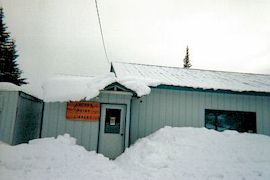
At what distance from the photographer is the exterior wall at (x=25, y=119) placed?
33.3 ft

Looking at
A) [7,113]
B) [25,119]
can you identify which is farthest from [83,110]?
[25,119]

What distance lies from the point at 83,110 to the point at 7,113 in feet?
9.27

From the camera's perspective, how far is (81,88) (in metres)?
10.4

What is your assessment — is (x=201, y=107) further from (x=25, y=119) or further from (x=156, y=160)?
(x=25, y=119)

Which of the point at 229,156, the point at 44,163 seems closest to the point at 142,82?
the point at 229,156

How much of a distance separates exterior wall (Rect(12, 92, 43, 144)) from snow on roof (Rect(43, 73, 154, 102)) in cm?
117

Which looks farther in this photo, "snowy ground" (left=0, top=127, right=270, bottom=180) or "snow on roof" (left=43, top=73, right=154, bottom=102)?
"snow on roof" (left=43, top=73, right=154, bottom=102)

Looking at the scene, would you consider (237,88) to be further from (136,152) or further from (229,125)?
(136,152)

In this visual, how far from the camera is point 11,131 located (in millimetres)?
9547

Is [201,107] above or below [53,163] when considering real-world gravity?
above

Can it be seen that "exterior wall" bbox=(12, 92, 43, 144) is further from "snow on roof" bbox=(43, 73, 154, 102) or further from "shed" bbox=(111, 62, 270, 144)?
"shed" bbox=(111, 62, 270, 144)

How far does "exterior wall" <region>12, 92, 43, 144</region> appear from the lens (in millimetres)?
10161

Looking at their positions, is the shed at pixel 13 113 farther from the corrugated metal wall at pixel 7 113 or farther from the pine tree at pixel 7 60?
the pine tree at pixel 7 60

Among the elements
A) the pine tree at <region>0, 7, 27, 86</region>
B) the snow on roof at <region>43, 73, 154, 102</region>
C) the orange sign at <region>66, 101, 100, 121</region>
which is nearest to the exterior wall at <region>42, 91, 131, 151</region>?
the orange sign at <region>66, 101, 100, 121</region>
